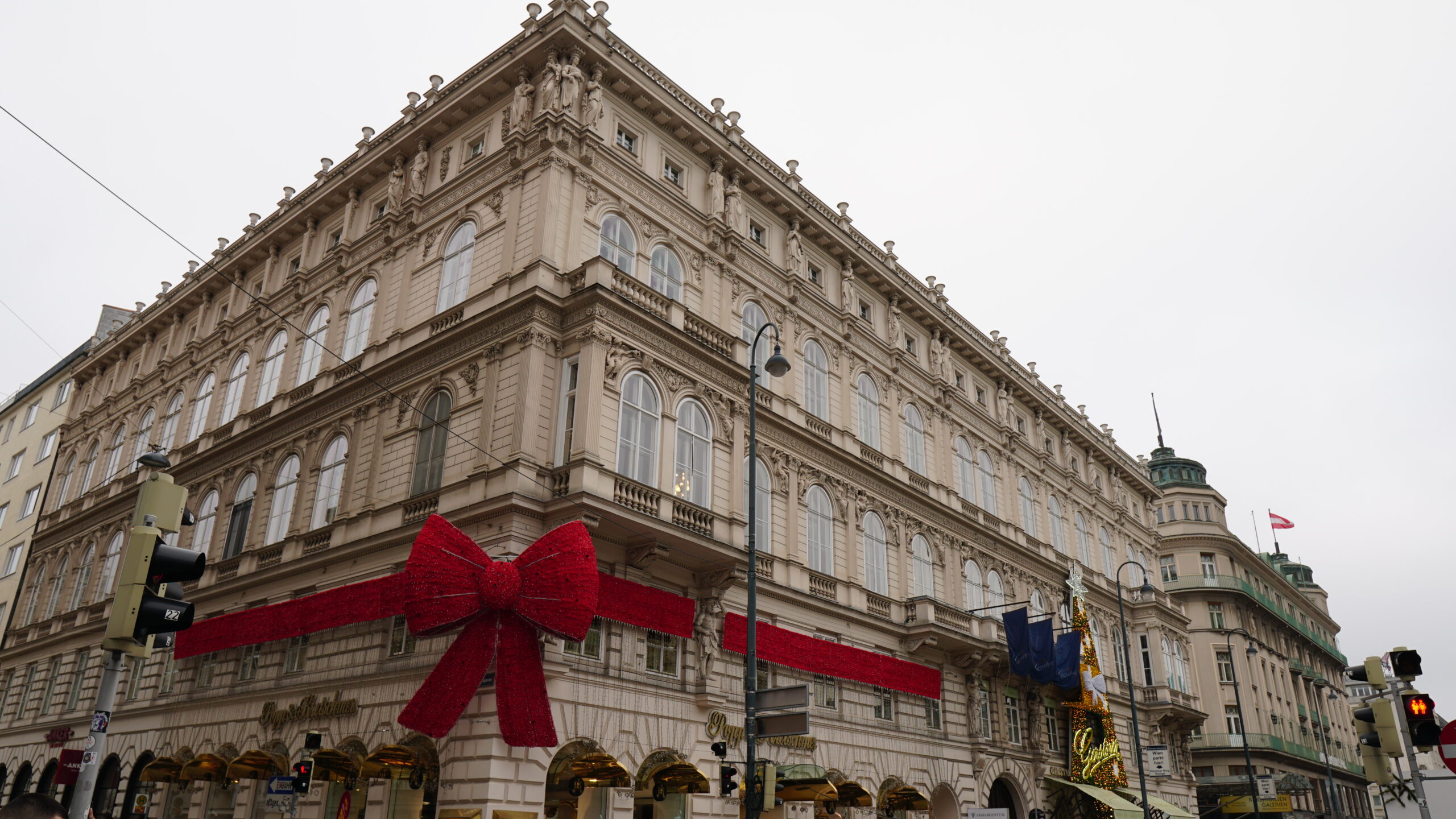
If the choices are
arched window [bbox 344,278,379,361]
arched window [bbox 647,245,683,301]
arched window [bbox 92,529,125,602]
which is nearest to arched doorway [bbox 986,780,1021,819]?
arched window [bbox 647,245,683,301]

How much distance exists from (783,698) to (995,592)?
2485 cm

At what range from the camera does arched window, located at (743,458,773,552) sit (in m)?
28.7

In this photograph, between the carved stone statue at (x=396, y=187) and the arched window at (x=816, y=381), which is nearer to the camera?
Answer: the carved stone statue at (x=396, y=187)

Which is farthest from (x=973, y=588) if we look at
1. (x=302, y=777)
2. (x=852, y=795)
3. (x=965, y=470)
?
(x=302, y=777)

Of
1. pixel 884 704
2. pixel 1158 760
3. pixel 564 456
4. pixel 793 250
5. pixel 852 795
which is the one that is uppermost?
pixel 793 250

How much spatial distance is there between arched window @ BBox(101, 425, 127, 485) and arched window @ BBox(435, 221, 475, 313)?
72.5 ft

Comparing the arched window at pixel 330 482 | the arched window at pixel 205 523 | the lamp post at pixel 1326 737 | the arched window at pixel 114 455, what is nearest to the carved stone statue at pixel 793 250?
the arched window at pixel 330 482

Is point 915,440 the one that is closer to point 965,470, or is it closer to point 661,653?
point 965,470

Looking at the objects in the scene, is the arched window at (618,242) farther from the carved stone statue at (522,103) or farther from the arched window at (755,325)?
the arched window at (755,325)

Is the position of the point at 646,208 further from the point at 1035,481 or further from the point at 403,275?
the point at 1035,481

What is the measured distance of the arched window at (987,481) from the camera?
140 feet

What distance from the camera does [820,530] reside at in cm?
3191

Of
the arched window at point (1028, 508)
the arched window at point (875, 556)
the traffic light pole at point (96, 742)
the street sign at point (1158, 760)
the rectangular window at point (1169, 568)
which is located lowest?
the traffic light pole at point (96, 742)

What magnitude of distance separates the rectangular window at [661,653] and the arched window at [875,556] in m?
9.95
